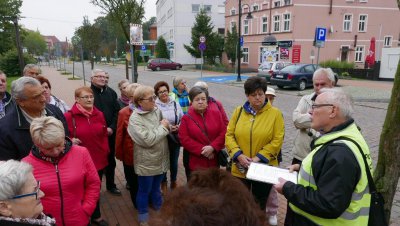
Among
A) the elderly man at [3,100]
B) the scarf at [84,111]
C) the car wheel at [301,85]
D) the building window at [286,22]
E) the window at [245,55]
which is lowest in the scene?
the car wheel at [301,85]

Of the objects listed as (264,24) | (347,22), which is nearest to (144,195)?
(264,24)

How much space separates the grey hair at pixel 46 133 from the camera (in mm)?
2521

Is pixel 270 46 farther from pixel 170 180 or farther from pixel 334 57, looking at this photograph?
pixel 170 180

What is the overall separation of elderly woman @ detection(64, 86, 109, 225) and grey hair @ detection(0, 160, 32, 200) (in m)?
1.83

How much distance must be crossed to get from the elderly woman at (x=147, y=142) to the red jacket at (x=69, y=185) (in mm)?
877

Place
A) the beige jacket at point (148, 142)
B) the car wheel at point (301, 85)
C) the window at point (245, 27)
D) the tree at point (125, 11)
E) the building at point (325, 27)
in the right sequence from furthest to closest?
1. the window at point (245, 27)
2. the building at point (325, 27)
3. the car wheel at point (301, 85)
4. the tree at point (125, 11)
5. the beige jacket at point (148, 142)

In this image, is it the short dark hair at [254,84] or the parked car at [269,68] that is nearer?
the short dark hair at [254,84]

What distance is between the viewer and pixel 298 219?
7.75ft

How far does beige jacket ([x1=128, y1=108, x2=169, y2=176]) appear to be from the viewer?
3.65 meters

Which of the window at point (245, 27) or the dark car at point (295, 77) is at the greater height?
the window at point (245, 27)

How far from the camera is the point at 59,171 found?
262cm

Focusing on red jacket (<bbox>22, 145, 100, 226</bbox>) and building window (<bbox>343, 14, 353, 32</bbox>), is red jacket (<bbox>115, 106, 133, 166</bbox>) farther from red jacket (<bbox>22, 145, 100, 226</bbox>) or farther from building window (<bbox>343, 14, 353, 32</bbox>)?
building window (<bbox>343, 14, 353, 32</bbox>)

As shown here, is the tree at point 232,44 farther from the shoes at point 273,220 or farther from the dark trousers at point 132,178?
the shoes at point 273,220

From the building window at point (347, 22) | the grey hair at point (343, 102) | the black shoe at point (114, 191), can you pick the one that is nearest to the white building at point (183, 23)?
the building window at point (347, 22)
